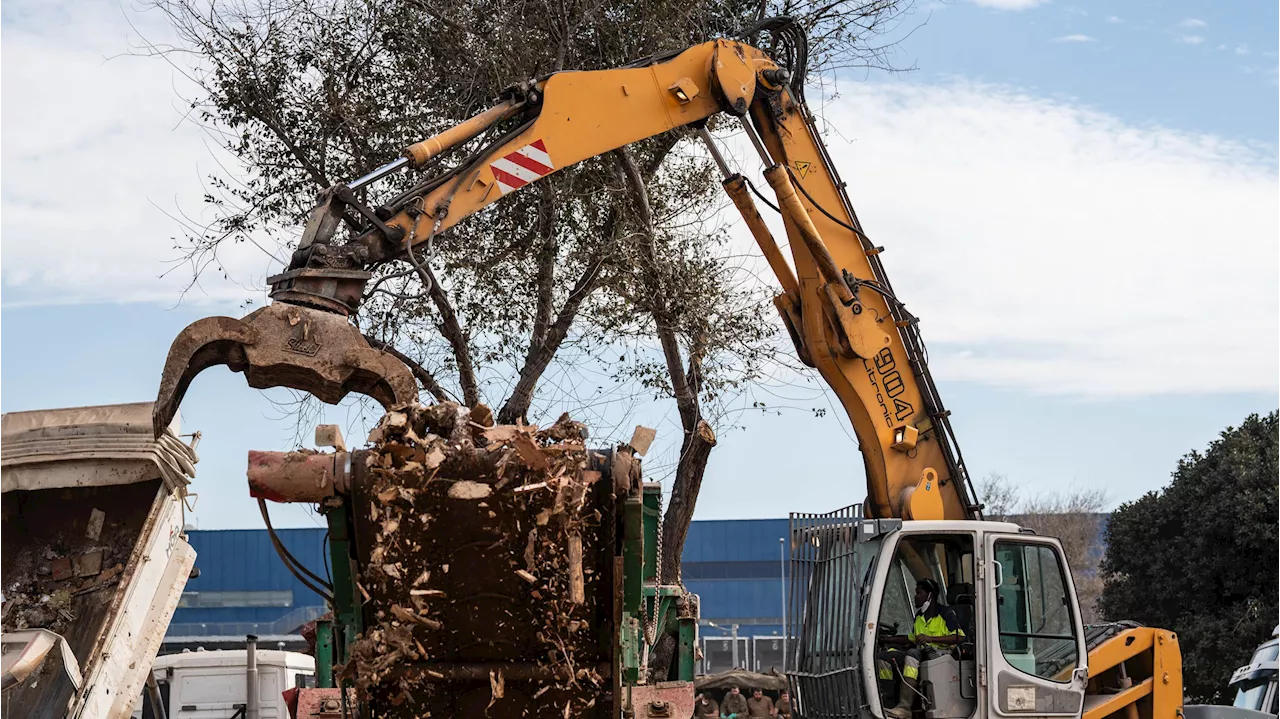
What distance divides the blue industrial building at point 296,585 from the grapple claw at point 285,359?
40381 millimetres

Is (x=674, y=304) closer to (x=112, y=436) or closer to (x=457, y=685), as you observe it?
(x=112, y=436)

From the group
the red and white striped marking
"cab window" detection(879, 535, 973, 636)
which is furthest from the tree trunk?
the red and white striped marking

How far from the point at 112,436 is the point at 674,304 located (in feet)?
19.0

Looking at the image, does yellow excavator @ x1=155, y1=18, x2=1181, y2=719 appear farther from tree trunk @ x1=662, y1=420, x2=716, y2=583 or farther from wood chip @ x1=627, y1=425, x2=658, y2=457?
tree trunk @ x1=662, y1=420, x2=716, y2=583

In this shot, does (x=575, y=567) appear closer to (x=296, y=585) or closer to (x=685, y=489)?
(x=685, y=489)

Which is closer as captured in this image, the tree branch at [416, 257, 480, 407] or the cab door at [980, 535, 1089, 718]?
the cab door at [980, 535, 1089, 718]

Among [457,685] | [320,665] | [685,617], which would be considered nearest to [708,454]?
[685,617]

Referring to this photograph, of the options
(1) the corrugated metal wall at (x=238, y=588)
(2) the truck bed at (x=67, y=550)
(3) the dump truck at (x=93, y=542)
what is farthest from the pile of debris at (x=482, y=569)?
(1) the corrugated metal wall at (x=238, y=588)

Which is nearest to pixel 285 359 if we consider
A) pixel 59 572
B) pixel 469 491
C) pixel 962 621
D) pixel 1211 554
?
pixel 469 491

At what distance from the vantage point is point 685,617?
1058 centimetres

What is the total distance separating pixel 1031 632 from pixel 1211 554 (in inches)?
523

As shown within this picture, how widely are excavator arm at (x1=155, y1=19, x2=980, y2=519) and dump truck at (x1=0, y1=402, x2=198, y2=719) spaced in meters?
3.02

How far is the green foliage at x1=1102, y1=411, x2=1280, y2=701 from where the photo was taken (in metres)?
20.3

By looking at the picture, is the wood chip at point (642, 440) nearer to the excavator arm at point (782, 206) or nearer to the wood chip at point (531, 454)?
the wood chip at point (531, 454)
